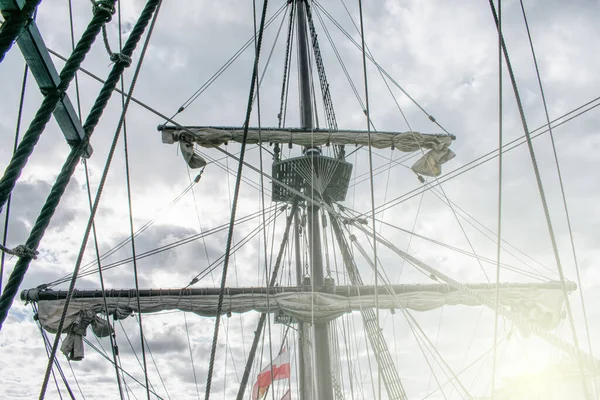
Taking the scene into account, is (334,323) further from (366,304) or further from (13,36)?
(13,36)

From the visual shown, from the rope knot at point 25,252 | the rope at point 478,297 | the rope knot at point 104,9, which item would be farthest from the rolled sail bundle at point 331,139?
the rope knot at point 25,252

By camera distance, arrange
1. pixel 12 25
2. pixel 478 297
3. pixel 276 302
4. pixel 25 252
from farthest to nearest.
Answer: pixel 276 302
pixel 478 297
pixel 25 252
pixel 12 25

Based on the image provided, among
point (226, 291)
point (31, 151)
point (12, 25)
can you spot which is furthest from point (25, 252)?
point (226, 291)

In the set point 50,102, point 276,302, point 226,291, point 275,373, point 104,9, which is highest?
point 226,291

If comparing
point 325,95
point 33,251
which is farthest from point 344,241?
point 33,251

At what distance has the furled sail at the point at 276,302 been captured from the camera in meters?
9.38

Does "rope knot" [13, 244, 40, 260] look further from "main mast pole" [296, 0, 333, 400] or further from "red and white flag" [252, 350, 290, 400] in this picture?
"red and white flag" [252, 350, 290, 400]

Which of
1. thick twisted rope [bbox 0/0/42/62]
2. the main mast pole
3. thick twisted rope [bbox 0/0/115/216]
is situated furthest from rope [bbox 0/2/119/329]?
the main mast pole

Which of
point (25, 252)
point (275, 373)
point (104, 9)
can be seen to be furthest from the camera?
point (275, 373)

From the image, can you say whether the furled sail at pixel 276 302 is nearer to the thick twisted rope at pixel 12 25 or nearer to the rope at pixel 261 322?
the rope at pixel 261 322

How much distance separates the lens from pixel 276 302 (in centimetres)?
977

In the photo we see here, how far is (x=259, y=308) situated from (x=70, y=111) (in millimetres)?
8289

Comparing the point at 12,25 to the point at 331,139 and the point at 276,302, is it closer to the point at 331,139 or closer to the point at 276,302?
the point at 276,302

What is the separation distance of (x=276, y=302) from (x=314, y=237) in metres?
1.66
